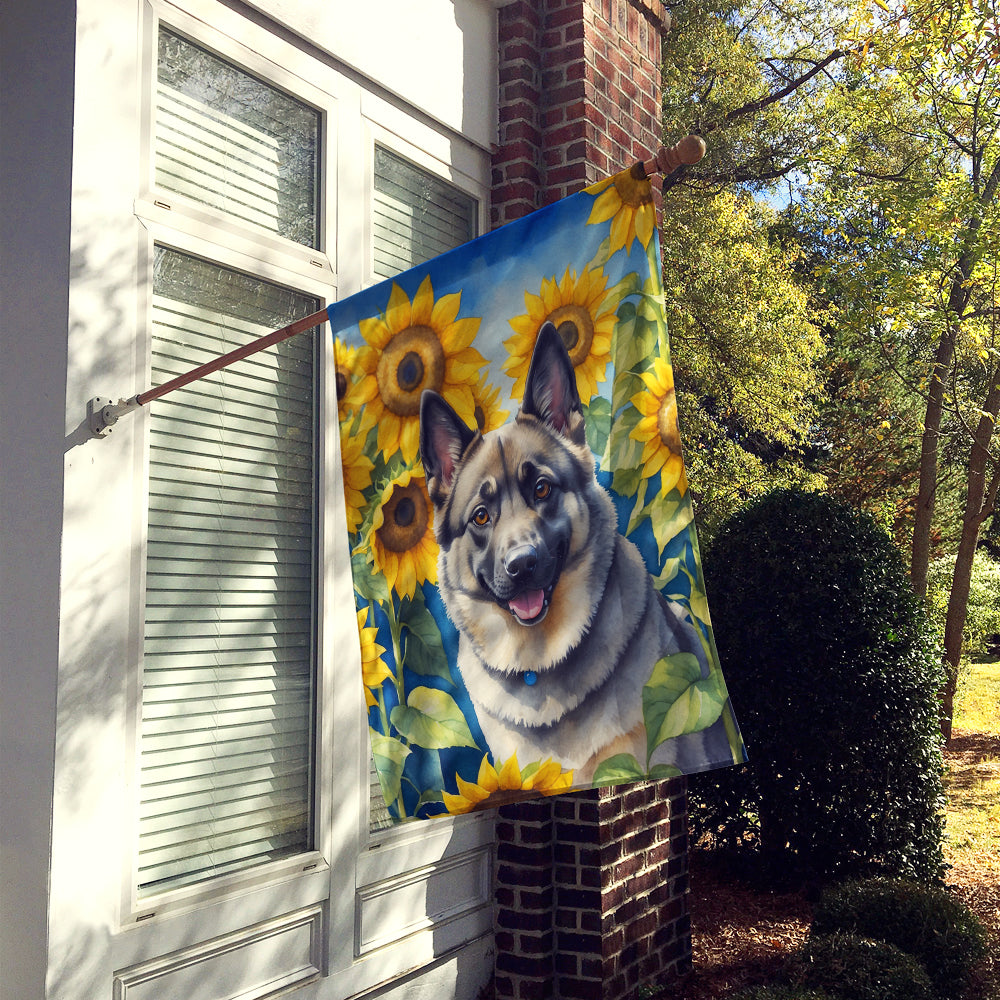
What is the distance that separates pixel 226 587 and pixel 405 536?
0.92 meters

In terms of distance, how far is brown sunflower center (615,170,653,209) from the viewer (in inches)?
95.6

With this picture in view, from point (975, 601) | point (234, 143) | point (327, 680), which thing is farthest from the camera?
point (975, 601)

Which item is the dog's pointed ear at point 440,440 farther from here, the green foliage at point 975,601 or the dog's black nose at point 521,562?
the green foliage at point 975,601

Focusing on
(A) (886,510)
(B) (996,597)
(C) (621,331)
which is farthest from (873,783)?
(B) (996,597)

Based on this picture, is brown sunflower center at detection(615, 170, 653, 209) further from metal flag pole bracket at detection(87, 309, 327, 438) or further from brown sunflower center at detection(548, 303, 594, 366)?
metal flag pole bracket at detection(87, 309, 327, 438)

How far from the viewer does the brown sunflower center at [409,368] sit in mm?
2633

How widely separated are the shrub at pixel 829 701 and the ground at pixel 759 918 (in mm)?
291

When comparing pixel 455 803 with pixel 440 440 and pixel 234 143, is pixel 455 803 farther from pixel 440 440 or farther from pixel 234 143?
pixel 234 143

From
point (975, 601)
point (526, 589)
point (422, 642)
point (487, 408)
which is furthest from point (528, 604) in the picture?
point (975, 601)

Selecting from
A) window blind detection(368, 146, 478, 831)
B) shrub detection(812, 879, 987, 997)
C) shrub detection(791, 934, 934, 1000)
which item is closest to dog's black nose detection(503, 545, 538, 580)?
window blind detection(368, 146, 478, 831)

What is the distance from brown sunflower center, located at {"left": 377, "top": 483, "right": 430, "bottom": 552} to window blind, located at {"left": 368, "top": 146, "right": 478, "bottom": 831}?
1473 mm

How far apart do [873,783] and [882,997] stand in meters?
1.97

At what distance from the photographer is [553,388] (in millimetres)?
2539

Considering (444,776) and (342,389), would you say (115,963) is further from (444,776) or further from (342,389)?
(342,389)
